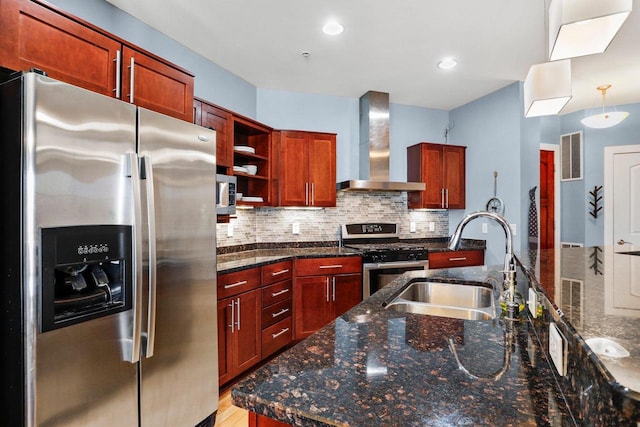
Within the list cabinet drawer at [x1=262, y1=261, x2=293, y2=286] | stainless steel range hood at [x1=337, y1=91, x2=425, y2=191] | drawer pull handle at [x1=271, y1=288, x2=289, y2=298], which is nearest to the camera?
cabinet drawer at [x1=262, y1=261, x2=293, y2=286]

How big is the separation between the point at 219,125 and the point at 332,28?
1150 mm

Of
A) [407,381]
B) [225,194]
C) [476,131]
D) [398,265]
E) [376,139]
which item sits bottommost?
[398,265]

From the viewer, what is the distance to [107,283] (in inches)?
60.7

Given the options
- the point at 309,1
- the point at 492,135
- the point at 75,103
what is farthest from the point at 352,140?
the point at 75,103

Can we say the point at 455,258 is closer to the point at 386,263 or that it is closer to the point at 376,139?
the point at 386,263

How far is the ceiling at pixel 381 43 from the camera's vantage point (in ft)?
7.90

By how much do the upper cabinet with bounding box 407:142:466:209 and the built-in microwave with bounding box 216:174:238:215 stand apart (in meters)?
2.45

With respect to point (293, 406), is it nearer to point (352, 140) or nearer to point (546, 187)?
point (352, 140)

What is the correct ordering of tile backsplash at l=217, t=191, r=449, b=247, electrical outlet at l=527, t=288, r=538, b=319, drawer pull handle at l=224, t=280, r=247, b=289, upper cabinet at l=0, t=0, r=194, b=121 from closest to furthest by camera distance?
electrical outlet at l=527, t=288, r=538, b=319
upper cabinet at l=0, t=0, r=194, b=121
drawer pull handle at l=224, t=280, r=247, b=289
tile backsplash at l=217, t=191, r=449, b=247

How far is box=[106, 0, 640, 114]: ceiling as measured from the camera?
2.41 meters

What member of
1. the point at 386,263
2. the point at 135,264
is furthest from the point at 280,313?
the point at 135,264

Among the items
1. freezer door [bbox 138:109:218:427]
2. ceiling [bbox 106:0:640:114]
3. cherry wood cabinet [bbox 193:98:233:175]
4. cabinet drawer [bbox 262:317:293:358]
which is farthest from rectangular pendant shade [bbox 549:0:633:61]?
cabinet drawer [bbox 262:317:293:358]

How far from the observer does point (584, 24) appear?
1450mm

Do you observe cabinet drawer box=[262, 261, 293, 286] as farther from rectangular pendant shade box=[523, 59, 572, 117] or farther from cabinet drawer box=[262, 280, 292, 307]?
rectangular pendant shade box=[523, 59, 572, 117]
